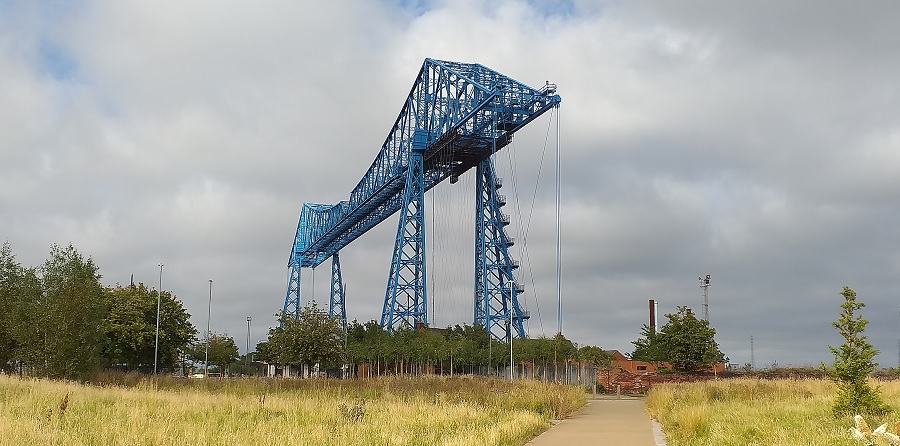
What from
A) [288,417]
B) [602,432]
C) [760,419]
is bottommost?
[602,432]

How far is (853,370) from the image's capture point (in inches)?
690

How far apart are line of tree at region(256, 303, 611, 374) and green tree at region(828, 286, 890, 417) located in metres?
34.2

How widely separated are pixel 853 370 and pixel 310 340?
1484 inches

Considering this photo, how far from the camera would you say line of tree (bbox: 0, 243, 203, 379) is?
37.9m

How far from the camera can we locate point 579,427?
20.4 meters

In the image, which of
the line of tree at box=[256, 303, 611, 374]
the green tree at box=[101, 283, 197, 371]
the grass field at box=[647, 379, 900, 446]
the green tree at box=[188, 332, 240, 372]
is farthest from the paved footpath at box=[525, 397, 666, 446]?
the green tree at box=[188, 332, 240, 372]

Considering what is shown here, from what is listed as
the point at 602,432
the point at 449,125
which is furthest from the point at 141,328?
the point at 602,432

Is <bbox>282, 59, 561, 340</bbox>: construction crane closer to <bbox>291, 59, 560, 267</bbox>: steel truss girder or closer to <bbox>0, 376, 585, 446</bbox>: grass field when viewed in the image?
<bbox>291, 59, 560, 267</bbox>: steel truss girder

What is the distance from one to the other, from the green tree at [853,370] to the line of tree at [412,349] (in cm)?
3421

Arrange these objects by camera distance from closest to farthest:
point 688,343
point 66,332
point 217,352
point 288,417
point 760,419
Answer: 1. point 760,419
2. point 288,417
3. point 66,332
4. point 688,343
5. point 217,352

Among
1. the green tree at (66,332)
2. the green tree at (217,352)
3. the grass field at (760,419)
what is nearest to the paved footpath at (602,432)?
the grass field at (760,419)

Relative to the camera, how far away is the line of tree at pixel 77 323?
1491 inches

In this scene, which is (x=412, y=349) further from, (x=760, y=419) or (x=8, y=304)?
(x=760, y=419)

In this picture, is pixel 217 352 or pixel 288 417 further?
pixel 217 352
